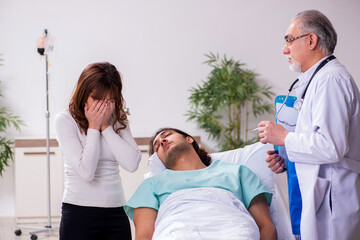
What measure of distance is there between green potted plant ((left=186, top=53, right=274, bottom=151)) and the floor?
185cm

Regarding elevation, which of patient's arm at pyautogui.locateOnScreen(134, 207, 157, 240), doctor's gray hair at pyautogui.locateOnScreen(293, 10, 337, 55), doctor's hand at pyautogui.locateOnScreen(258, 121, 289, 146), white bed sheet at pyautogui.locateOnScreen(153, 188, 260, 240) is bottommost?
patient's arm at pyautogui.locateOnScreen(134, 207, 157, 240)

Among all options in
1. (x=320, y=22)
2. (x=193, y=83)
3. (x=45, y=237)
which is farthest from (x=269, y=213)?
(x=193, y=83)

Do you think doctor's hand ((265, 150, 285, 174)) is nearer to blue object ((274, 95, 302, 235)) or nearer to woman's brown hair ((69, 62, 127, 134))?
blue object ((274, 95, 302, 235))

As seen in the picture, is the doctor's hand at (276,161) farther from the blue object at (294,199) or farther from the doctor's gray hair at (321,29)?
the doctor's gray hair at (321,29)

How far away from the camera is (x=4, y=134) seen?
5090 millimetres

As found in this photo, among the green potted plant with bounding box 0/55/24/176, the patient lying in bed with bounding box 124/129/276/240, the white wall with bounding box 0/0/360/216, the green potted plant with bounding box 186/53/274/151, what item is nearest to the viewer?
the patient lying in bed with bounding box 124/129/276/240

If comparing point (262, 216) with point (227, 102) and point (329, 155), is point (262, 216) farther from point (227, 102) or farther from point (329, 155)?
point (227, 102)

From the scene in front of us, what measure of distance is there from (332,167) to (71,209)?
1123mm

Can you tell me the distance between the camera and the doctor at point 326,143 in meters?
1.78

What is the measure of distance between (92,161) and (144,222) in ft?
1.27

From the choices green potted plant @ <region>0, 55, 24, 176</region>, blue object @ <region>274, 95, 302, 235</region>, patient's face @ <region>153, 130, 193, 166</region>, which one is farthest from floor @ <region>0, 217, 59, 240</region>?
blue object @ <region>274, 95, 302, 235</region>

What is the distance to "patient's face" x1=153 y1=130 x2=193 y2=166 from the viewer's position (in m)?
2.54

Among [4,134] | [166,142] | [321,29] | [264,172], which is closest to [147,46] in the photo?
[4,134]

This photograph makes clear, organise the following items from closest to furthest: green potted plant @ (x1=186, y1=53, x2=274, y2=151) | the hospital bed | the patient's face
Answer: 1. the hospital bed
2. the patient's face
3. green potted plant @ (x1=186, y1=53, x2=274, y2=151)
